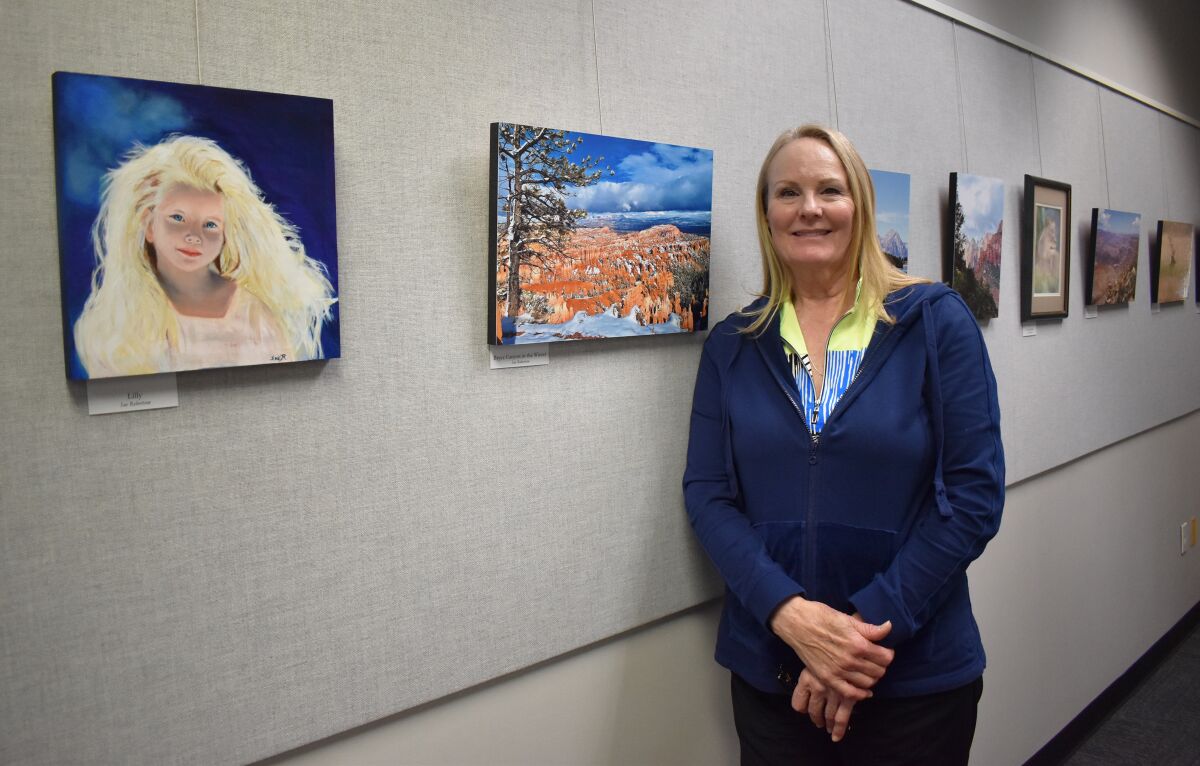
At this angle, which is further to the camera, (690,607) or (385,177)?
(690,607)

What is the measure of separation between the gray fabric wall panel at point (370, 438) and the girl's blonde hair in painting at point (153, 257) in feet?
0.19

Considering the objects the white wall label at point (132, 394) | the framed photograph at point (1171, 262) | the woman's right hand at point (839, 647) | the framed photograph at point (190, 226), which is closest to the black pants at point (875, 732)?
the woman's right hand at point (839, 647)

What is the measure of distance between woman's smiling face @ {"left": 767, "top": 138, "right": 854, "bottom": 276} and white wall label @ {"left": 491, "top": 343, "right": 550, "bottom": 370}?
1.75 ft

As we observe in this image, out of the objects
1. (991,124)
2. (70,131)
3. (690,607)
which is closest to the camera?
(70,131)

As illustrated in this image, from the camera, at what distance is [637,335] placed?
63.0 inches

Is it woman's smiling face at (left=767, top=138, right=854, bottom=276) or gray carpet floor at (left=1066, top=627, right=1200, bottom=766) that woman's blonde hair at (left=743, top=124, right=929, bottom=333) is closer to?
woman's smiling face at (left=767, top=138, right=854, bottom=276)

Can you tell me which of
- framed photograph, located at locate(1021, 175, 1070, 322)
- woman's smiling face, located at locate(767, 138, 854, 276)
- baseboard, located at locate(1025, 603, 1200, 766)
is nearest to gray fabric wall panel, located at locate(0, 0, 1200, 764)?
woman's smiling face, located at locate(767, 138, 854, 276)

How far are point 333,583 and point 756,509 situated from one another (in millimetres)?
→ 801

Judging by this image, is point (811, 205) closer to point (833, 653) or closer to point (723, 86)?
point (723, 86)

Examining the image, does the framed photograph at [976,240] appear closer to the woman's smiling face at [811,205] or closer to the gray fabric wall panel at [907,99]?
the gray fabric wall panel at [907,99]

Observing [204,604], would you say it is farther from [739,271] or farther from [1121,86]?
[1121,86]

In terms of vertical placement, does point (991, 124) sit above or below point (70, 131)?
above

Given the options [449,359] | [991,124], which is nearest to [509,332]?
[449,359]

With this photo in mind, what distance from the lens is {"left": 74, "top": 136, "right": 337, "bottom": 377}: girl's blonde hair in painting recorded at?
99 cm
